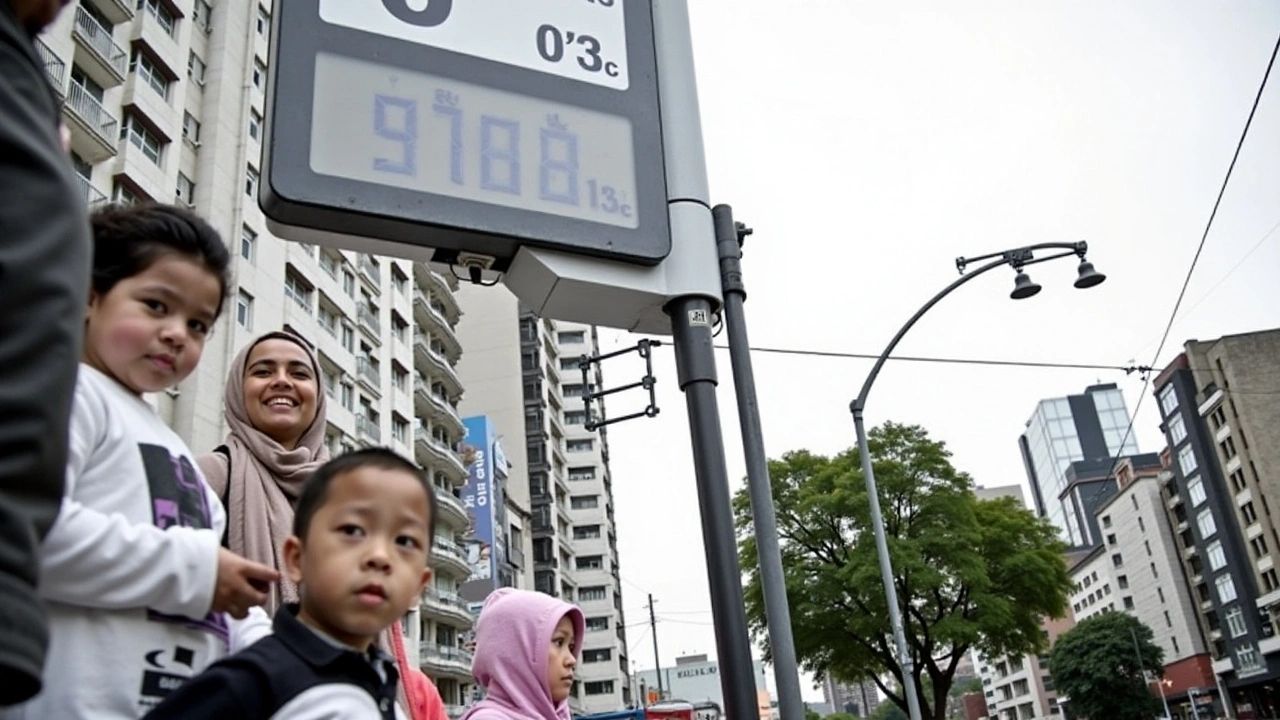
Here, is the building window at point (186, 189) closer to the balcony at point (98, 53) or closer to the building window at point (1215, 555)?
the balcony at point (98, 53)

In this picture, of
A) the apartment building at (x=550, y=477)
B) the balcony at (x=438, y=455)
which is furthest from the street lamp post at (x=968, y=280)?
the apartment building at (x=550, y=477)

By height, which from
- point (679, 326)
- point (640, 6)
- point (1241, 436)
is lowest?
point (679, 326)

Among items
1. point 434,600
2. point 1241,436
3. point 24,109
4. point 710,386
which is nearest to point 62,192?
point 24,109

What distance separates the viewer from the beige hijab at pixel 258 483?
2242 millimetres

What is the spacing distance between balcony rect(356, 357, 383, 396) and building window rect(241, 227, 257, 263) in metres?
7.12

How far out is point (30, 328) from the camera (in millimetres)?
937

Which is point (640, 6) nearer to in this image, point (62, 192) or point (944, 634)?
point (62, 192)

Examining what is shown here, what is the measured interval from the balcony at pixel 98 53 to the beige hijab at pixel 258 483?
2239cm

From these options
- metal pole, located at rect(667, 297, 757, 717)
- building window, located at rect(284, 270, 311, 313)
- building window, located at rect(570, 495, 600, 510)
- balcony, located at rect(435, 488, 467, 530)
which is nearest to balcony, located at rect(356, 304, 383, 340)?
building window, located at rect(284, 270, 311, 313)

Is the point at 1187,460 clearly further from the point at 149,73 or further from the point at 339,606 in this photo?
the point at 339,606

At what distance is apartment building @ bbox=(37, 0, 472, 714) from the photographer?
70.3ft

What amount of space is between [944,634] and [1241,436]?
43.3 m

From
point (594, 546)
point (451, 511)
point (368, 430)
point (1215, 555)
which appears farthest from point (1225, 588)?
point (368, 430)

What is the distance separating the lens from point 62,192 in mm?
1043
